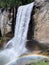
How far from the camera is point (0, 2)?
2203 cm

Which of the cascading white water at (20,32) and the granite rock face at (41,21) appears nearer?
the granite rock face at (41,21)

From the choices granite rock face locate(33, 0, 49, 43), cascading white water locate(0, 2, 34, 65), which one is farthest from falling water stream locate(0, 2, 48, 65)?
granite rock face locate(33, 0, 49, 43)

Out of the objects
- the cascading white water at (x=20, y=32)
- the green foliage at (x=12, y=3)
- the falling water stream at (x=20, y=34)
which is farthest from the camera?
the green foliage at (x=12, y=3)

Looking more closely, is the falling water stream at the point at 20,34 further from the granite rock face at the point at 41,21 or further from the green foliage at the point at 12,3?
the green foliage at the point at 12,3

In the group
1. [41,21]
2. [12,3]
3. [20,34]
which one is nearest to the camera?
[41,21]

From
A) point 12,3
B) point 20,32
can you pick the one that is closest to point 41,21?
point 20,32

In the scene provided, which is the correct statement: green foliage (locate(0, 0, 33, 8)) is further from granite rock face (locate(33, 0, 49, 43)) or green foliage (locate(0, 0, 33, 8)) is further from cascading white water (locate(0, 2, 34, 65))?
granite rock face (locate(33, 0, 49, 43))

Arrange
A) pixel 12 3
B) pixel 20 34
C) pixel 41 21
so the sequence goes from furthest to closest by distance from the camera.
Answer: pixel 12 3, pixel 20 34, pixel 41 21

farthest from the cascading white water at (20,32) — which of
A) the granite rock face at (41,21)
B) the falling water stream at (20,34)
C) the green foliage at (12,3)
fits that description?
the green foliage at (12,3)

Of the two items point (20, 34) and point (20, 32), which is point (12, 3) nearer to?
point (20, 32)

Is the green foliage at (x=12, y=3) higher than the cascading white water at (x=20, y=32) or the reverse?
higher

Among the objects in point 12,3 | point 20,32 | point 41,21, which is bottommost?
point 20,32

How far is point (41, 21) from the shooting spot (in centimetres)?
1525

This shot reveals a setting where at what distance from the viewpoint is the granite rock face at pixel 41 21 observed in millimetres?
14781
